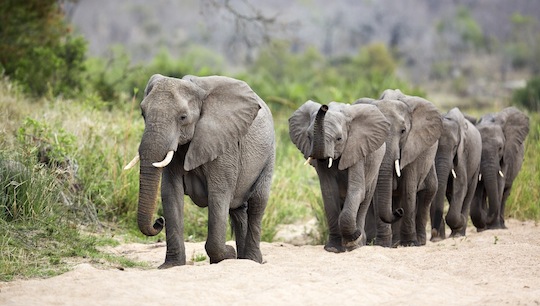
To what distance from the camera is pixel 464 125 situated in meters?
13.3

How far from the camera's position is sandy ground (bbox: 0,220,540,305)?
21.2ft

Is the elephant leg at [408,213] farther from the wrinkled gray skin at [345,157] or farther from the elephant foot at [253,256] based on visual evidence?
the elephant foot at [253,256]

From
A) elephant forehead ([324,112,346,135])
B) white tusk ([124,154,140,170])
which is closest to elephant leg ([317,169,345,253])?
elephant forehead ([324,112,346,135])

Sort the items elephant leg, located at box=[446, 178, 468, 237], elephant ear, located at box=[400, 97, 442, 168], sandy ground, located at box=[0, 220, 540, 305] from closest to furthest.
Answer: sandy ground, located at box=[0, 220, 540, 305], elephant ear, located at box=[400, 97, 442, 168], elephant leg, located at box=[446, 178, 468, 237]

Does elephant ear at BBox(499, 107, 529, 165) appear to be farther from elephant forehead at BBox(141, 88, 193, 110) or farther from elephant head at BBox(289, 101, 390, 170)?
elephant forehead at BBox(141, 88, 193, 110)

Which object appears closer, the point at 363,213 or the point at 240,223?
the point at 240,223

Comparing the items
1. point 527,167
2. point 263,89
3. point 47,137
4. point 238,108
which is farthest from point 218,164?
point 263,89

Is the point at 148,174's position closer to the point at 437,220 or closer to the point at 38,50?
the point at 437,220

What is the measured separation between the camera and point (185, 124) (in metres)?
7.89

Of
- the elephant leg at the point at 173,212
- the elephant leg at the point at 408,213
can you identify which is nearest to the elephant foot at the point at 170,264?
the elephant leg at the point at 173,212

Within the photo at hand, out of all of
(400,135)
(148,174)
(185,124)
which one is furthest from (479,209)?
(148,174)

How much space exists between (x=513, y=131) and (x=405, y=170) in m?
4.06

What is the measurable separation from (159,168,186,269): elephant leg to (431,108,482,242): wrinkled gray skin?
5.49 m

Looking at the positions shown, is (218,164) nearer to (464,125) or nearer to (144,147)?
(144,147)
